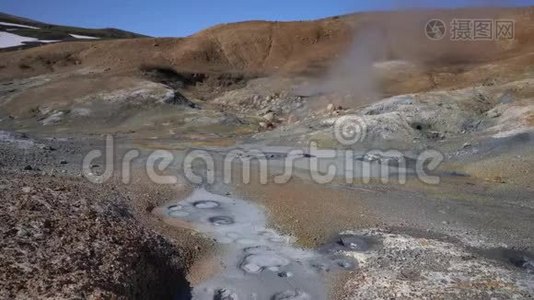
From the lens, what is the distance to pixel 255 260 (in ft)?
32.9

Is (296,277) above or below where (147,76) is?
below

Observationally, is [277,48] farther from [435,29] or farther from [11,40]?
[11,40]

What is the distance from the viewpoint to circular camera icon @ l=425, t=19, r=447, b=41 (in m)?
42.0

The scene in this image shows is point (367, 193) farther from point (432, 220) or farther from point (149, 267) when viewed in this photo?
point (149, 267)

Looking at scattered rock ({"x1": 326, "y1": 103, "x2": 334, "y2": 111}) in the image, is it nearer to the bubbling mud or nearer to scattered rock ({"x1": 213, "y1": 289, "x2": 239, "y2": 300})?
the bubbling mud

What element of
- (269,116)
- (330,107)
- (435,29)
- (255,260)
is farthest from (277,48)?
(255,260)

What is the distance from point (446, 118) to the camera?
22.9 meters

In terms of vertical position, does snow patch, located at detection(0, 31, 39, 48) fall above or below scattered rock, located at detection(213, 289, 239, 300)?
above

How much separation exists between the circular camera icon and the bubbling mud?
33.7m

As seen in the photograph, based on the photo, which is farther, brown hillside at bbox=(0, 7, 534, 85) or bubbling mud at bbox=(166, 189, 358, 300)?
brown hillside at bbox=(0, 7, 534, 85)

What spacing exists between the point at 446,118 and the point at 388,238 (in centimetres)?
1340

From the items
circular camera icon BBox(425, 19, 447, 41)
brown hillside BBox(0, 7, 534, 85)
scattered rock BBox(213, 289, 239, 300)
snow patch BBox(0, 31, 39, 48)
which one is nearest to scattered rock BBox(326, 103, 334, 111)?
brown hillside BBox(0, 7, 534, 85)

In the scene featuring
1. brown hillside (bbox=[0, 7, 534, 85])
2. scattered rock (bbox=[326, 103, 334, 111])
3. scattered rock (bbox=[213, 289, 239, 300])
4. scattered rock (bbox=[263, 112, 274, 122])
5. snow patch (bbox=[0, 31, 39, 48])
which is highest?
snow patch (bbox=[0, 31, 39, 48])

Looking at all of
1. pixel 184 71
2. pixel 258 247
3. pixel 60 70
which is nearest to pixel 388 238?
pixel 258 247
